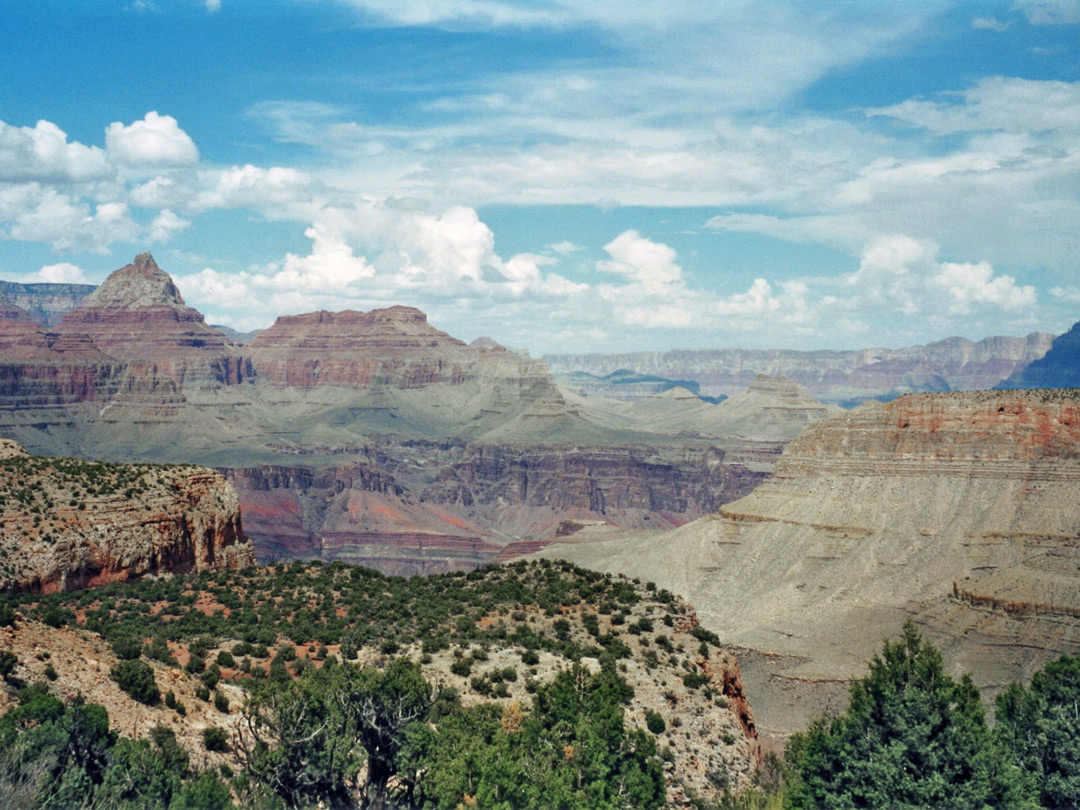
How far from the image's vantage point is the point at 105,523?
5819 centimetres

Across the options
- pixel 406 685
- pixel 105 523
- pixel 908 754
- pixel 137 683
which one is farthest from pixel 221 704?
pixel 908 754

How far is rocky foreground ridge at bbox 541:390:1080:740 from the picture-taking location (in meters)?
89.7

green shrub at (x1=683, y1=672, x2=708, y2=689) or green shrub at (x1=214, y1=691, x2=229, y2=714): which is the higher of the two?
green shrub at (x1=214, y1=691, x2=229, y2=714)

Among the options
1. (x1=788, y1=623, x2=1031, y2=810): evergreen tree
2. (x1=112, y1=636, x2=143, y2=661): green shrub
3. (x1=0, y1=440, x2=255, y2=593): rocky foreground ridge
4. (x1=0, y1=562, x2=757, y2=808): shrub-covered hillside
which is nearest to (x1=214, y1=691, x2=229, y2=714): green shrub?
(x1=0, y1=562, x2=757, y2=808): shrub-covered hillside

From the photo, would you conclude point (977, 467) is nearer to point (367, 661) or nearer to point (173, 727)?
point (367, 661)

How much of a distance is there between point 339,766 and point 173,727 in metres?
6.29

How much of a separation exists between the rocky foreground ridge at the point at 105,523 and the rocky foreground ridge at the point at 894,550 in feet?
131

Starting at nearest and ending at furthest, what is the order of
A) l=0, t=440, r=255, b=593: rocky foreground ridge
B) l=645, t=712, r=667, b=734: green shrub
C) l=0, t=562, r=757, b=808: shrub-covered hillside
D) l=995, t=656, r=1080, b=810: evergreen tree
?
l=0, t=562, r=757, b=808: shrub-covered hillside, l=995, t=656, r=1080, b=810: evergreen tree, l=645, t=712, r=667, b=734: green shrub, l=0, t=440, r=255, b=593: rocky foreground ridge

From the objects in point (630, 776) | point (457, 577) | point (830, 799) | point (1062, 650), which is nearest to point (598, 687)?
Answer: point (630, 776)

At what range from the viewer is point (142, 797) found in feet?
96.9

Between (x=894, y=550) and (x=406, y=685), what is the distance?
90776mm

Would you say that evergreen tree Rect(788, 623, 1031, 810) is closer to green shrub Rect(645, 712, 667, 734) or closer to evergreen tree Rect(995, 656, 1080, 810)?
evergreen tree Rect(995, 656, 1080, 810)

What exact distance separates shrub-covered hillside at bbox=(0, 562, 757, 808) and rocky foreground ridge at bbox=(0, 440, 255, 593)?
258cm

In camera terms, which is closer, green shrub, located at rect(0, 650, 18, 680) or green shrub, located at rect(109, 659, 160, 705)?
green shrub, located at rect(0, 650, 18, 680)
